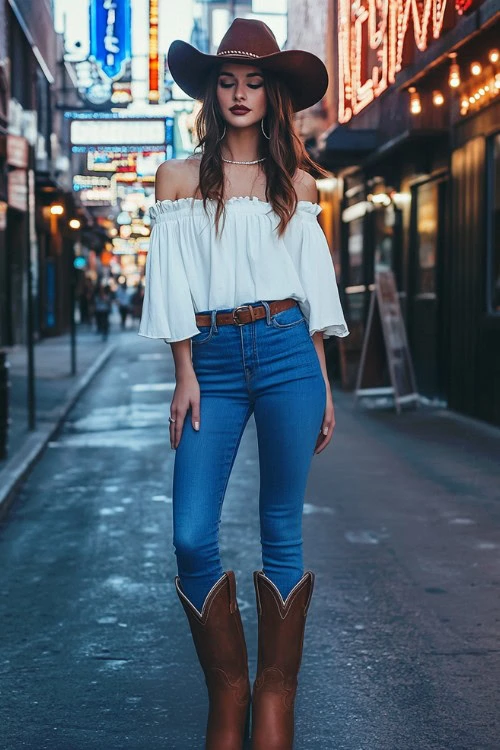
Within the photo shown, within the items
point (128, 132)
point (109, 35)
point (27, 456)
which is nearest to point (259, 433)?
point (27, 456)

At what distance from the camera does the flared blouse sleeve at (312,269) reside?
10.9 feet

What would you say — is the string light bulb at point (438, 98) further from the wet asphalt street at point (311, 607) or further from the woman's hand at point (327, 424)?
the woman's hand at point (327, 424)

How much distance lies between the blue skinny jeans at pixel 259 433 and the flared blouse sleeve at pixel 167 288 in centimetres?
9

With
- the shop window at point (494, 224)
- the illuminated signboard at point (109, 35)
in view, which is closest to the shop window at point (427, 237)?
the shop window at point (494, 224)

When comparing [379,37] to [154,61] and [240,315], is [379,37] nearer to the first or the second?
[154,61]

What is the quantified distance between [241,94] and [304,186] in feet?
1.04

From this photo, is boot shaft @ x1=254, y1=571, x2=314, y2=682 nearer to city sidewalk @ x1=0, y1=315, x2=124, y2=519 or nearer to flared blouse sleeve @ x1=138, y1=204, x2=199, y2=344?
flared blouse sleeve @ x1=138, y1=204, x2=199, y2=344

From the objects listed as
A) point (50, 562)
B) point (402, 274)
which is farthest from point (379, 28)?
point (50, 562)

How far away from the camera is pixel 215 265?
3.24 m

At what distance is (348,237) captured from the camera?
21.3 metres

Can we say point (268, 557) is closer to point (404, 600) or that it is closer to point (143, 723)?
point (143, 723)

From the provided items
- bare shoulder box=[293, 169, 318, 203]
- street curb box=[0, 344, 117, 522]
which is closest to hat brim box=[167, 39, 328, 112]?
bare shoulder box=[293, 169, 318, 203]

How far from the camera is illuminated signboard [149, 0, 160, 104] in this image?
83.9 ft

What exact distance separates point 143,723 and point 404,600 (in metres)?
1.89
